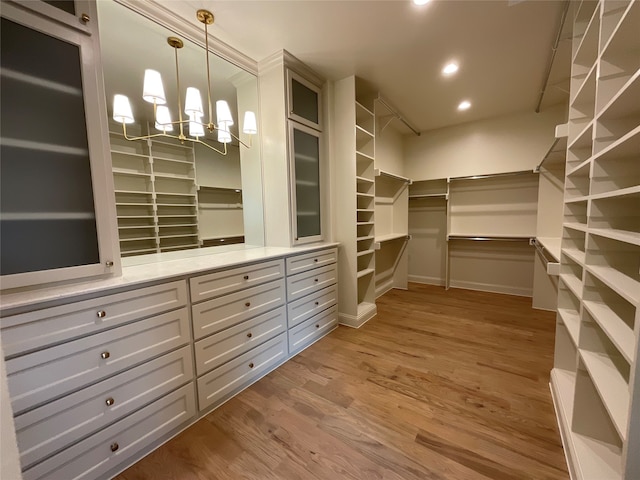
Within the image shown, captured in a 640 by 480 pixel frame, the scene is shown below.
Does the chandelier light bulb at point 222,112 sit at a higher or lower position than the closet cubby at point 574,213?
higher

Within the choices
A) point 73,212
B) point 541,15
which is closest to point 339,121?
point 541,15

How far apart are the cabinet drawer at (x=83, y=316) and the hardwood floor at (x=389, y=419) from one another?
2.60ft

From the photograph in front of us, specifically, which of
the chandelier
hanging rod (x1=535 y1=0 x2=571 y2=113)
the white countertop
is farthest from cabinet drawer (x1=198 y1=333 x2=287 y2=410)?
hanging rod (x1=535 y1=0 x2=571 y2=113)

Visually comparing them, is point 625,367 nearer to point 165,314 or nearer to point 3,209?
point 165,314

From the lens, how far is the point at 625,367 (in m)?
1.08

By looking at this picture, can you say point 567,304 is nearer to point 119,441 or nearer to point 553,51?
point 553,51

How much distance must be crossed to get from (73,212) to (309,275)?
5.58 feet

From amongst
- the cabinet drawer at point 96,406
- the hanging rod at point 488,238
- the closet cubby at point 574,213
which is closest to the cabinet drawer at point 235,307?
the cabinet drawer at point 96,406

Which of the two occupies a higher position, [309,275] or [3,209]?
[3,209]

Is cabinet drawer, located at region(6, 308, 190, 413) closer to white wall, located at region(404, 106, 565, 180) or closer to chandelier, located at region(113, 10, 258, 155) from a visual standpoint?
chandelier, located at region(113, 10, 258, 155)

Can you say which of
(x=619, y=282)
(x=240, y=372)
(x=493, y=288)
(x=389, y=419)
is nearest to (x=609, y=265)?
(x=619, y=282)

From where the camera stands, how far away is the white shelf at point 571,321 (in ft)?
4.57

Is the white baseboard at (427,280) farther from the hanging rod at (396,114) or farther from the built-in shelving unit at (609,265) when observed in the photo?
the built-in shelving unit at (609,265)

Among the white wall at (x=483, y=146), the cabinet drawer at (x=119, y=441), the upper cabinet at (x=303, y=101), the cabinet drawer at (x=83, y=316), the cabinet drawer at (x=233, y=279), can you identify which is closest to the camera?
the cabinet drawer at (x=83, y=316)
